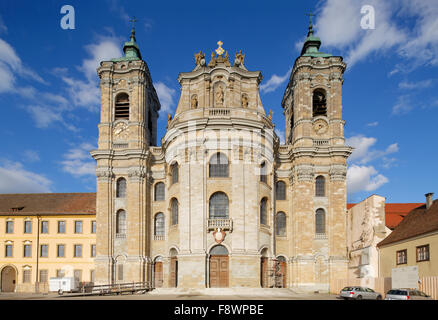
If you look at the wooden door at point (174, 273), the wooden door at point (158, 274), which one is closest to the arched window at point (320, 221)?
the wooden door at point (174, 273)

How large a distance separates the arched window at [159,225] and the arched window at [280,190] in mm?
11190

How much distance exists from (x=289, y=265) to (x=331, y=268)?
373 cm

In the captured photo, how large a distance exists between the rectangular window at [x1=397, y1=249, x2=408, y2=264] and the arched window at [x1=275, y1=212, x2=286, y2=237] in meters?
10.4

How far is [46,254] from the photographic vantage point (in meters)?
50.3

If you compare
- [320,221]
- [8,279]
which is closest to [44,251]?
[8,279]

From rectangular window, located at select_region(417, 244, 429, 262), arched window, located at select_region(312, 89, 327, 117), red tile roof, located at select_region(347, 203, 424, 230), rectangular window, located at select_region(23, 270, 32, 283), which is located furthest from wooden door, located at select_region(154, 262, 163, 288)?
rectangular window, located at select_region(417, 244, 429, 262)

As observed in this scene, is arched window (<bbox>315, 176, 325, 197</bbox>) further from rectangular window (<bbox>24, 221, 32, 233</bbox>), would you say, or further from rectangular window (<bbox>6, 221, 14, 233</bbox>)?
rectangular window (<bbox>6, 221, 14, 233</bbox>)

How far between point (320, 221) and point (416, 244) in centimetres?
975

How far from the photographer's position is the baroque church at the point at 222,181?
35.6m

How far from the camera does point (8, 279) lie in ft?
168

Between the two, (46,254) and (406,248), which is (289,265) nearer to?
(406,248)

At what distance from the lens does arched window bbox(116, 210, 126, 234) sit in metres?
41.4

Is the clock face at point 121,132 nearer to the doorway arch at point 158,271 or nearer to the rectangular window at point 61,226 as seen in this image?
the doorway arch at point 158,271

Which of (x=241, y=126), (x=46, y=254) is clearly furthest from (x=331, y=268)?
(x=46, y=254)
